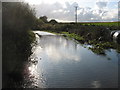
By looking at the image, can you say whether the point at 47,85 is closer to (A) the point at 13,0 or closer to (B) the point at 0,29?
(B) the point at 0,29

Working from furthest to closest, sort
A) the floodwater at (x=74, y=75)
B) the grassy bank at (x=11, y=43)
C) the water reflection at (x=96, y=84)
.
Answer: the grassy bank at (x=11, y=43) → the floodwater at (x=74, y=75) → the water reflection at (x=96, y=84)

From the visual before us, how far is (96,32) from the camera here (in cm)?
3497

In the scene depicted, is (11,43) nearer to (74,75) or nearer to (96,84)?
(74,75)

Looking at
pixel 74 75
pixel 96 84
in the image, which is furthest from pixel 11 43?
pixel 96 84

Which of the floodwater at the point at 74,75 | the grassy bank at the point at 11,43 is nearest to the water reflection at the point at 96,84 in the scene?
the floodwater at the point at 74,75

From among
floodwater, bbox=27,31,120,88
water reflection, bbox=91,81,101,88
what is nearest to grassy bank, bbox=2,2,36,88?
floodwater, bbox=27,31,120,88

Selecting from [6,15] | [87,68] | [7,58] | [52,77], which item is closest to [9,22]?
[6,15]

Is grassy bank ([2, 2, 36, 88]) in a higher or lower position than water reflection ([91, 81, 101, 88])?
higher

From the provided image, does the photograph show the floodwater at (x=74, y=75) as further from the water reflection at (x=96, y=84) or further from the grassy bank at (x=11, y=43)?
the grassy bank at (x=11, y=43)

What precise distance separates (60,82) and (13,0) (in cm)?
781

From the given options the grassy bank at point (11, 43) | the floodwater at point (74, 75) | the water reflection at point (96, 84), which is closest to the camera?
the water reflection at point (96, 84)

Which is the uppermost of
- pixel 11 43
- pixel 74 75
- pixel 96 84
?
pixel 11 43

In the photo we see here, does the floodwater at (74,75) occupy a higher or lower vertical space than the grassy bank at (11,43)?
lower

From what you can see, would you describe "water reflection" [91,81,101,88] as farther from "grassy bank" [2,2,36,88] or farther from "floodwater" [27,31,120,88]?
"grassy bank" [2,2,36,88]
